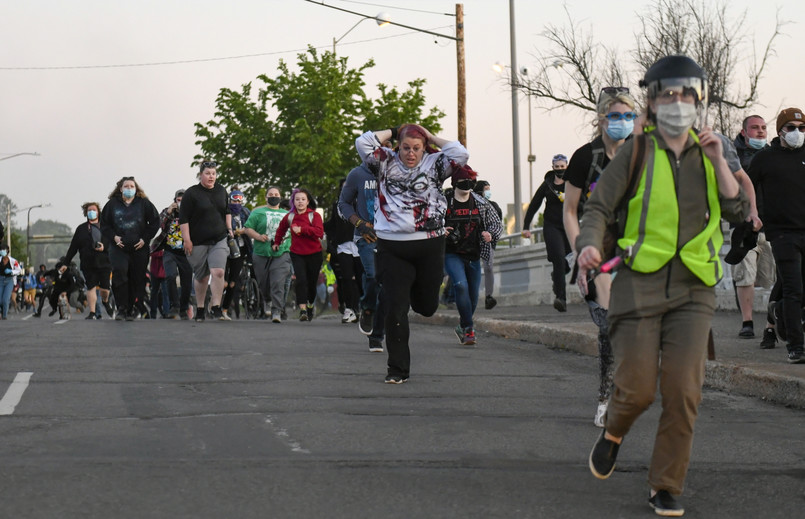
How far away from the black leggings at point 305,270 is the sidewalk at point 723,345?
1.79m

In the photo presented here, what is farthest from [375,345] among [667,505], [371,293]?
[667,505]

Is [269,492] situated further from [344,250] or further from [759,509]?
[344,250]

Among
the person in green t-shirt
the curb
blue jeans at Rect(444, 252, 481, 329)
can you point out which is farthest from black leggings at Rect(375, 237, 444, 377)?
the person in green t-shirt

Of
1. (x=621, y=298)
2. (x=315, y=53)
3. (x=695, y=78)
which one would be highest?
(x=315, y=53)

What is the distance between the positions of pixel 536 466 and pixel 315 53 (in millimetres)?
50289

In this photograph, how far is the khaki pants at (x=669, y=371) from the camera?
15.8ft

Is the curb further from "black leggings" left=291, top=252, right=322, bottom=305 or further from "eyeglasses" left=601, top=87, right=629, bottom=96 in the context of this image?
"eyeglasses" left=601, top=87, right=629, bottom=96

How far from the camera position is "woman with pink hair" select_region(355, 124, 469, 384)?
29.3ft

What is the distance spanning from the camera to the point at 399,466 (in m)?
5.70

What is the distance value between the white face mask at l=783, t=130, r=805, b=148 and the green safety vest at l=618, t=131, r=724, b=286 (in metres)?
5.10

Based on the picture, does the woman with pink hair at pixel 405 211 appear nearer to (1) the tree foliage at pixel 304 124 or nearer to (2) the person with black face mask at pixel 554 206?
(2) the person with black face mask at pixel 554 206

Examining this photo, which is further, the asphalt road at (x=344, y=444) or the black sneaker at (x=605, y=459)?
the black sneaker at (x=605, y=459)

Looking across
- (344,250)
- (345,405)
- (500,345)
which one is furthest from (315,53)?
(345,405)

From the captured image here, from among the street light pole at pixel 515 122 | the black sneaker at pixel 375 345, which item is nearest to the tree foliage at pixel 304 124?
the street light pole at pixel 515 122
